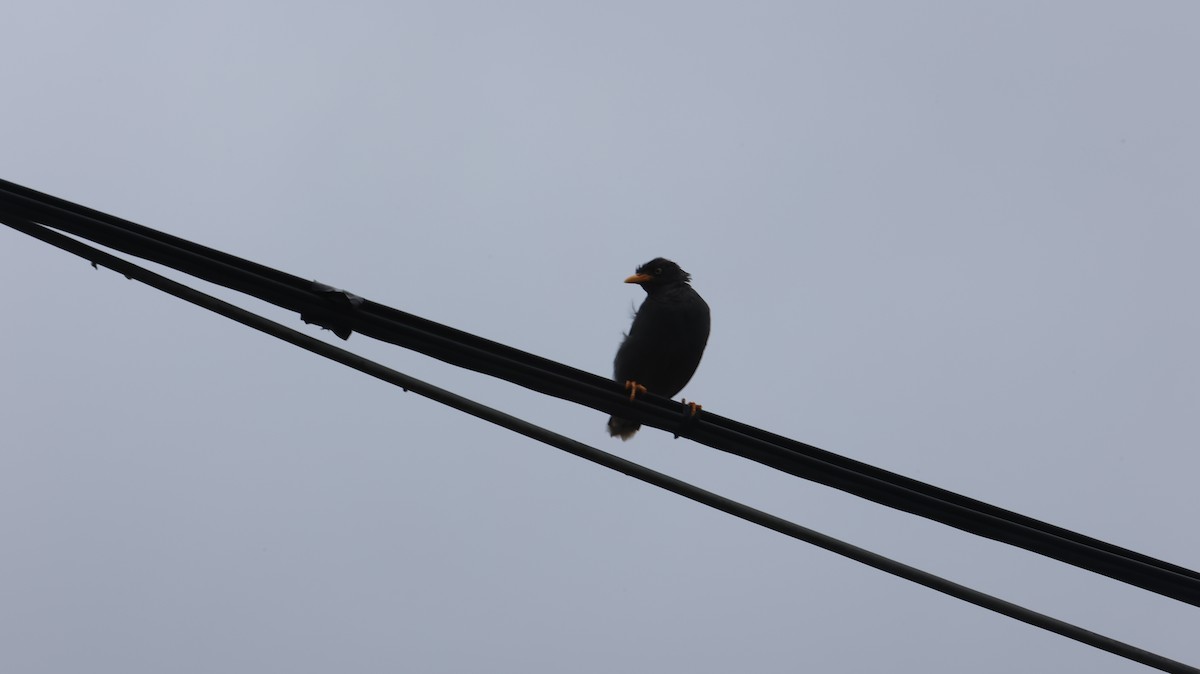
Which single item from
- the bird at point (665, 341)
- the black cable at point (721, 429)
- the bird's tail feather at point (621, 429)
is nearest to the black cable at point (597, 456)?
the black cable at point (721, 429)

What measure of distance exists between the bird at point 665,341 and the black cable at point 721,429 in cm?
394

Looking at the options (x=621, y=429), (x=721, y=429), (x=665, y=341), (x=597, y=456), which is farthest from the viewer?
(x=621, y=429)

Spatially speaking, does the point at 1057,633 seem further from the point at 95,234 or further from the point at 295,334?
the point at 95,234

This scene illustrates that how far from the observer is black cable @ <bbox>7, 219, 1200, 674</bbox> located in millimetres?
2799

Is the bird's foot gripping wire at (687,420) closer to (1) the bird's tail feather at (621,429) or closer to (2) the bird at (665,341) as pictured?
(2) the bird at (665,341)

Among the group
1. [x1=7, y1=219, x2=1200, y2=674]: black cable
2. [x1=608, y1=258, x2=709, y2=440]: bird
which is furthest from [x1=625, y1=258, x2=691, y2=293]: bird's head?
[x1=7, y1=219, x2=1200, y2=674]: black cable

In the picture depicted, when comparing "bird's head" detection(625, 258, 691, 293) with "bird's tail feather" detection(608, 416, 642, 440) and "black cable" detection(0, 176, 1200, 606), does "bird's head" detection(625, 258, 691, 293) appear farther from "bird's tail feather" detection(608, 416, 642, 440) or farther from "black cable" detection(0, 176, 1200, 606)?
"black cable" detection(0, 176, 1200, 606)

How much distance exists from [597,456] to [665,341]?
446 centimetres

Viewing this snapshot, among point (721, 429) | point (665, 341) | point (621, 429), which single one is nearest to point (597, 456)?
point (721, 429)

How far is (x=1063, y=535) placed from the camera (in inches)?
127

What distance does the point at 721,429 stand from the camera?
341cm

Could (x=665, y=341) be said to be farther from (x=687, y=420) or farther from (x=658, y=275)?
(x=687, y=420)

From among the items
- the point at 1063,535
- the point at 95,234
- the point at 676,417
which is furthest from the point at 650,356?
the point at 95,234

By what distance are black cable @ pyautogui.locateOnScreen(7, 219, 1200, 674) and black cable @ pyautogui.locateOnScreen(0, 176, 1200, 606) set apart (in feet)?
0.64
